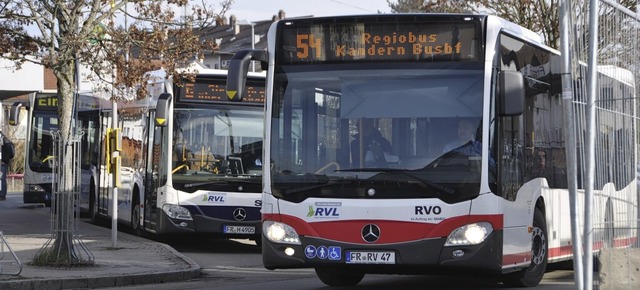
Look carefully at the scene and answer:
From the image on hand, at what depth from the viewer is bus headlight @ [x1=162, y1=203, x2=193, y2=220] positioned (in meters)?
20.7

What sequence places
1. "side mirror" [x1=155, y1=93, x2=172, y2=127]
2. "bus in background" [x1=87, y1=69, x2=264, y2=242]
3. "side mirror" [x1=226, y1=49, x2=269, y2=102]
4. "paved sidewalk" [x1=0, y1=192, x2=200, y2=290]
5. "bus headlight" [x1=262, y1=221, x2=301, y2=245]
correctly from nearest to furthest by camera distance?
"side mirror" [x1=226, y1=49, x2=269, y2=102]
"bus headlight" [x1=262, y1=221, x2=301, y2=245]
"paved sidewalk" [x1=0, y1=192, x2=200, y2=290]
"side mirror" [x1=155, y1=93, x2=172, y2=127]
"bus in background" [x1=87, y1=69, x2=264, y2=242]

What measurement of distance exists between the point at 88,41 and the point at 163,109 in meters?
3.15

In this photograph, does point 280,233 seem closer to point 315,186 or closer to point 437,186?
point 315,186

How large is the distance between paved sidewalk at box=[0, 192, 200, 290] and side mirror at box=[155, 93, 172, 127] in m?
2.12

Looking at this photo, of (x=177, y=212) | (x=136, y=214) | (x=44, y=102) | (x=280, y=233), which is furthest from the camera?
(x=44, y=102)

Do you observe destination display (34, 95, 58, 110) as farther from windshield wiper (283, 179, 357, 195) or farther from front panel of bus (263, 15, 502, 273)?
windshield wiper (283, 179, 357, 195)

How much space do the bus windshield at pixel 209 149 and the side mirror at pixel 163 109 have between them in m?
0.31

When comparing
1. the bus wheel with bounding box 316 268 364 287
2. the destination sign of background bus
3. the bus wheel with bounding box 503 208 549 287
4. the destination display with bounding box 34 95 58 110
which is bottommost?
the bus wheel with bounding box 316 268 364 287

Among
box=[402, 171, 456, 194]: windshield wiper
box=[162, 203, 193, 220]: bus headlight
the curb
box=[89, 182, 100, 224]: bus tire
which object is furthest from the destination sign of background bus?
box=[89, 182, 100, 224]: bus tire

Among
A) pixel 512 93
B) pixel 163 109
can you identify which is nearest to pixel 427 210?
pixel 512 93

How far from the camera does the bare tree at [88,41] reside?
16625 mm

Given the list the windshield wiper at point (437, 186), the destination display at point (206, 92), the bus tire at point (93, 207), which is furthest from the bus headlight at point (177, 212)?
the windshield wiper at point (437, 186)

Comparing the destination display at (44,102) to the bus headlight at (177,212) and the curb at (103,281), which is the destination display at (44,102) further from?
the curb at (103,281)

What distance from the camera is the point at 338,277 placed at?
1441 centimetres
